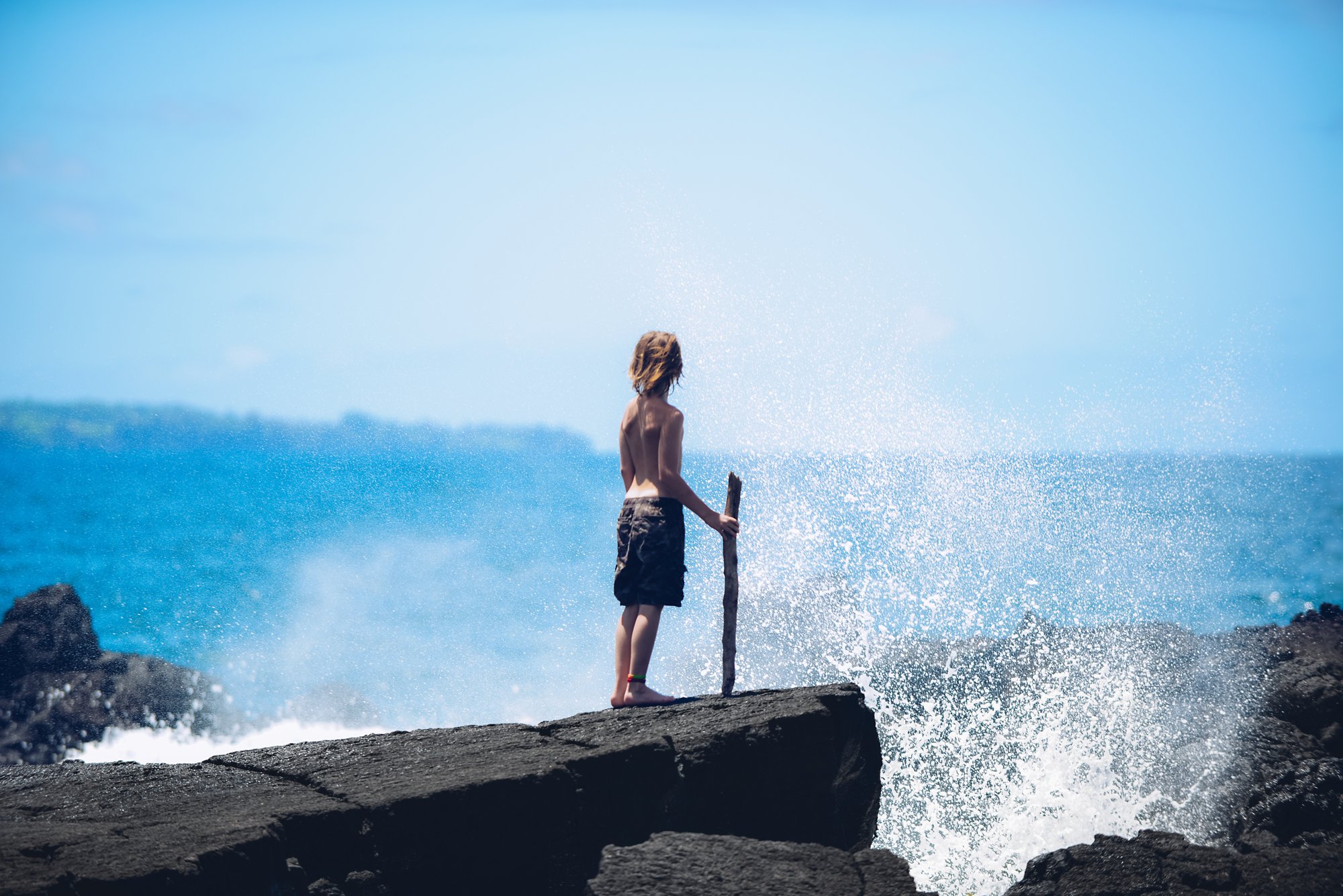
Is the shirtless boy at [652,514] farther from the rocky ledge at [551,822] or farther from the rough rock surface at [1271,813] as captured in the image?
the rough rock surface at [1271,813]

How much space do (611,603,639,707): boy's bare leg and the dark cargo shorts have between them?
0.19ft

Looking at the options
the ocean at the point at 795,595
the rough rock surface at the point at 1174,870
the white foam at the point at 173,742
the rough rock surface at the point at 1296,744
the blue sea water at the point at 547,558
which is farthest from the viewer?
the blue sea water at the point at 547,558

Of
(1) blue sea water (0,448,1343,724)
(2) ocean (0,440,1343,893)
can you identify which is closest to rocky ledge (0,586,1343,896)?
(2) ocean (0,440,1343,893)

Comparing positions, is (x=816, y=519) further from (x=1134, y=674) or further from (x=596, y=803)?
(x=596, y=803)

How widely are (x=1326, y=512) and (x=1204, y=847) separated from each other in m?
51.4

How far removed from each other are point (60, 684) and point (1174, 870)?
39.3 feet

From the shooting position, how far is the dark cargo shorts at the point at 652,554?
5723mm

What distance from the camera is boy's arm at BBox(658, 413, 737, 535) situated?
566cm

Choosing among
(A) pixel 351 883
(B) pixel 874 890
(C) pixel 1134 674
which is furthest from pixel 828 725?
(C) pixel 1134 674

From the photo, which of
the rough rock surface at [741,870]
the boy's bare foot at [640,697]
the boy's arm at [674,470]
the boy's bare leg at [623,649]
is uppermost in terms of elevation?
the boy's arm at [674,470]

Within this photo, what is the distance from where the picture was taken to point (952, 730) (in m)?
11.2

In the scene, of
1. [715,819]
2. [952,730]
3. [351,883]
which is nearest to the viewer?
[351,883]

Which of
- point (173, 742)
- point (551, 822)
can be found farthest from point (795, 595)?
point (551, 822)

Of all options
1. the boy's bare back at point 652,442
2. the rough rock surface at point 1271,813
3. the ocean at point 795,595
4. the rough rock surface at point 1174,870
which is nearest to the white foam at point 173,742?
the ocean at point 795,595
